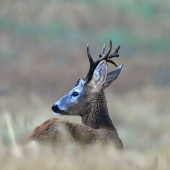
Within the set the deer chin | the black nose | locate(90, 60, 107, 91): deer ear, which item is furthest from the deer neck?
the black nose

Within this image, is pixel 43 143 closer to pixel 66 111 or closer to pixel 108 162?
pixel 108 162

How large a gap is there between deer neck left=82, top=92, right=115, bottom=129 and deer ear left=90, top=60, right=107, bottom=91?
0.65 feet

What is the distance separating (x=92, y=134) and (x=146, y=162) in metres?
2.12

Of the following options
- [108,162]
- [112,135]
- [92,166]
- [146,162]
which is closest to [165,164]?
[146,162]

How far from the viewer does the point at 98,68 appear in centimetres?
626

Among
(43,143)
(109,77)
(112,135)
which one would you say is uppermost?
(109,77)

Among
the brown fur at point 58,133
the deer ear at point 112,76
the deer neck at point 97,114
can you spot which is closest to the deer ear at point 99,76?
the deer neck at point 97,114

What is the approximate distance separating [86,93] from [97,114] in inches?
20.1

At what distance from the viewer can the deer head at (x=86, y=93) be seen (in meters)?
6.25

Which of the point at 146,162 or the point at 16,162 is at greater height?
the point at 16,162

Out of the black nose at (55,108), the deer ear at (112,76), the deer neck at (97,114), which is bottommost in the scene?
the deer neck at (97,114)

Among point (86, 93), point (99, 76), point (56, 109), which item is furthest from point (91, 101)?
point (56, 109)

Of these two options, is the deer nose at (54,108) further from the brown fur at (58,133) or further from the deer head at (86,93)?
the brown fur at (58,133)

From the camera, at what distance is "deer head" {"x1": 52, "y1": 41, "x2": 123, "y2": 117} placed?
6250mm
